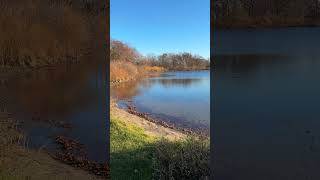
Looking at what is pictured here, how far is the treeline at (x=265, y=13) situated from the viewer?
3110mm

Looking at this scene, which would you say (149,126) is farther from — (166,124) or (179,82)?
(179,82)

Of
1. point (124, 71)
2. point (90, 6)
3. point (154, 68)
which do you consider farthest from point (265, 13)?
point (90, 6)

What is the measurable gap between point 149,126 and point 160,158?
1026mm

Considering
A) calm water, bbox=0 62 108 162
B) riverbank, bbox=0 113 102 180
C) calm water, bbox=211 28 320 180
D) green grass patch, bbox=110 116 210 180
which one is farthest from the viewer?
calm water, bbox=211 28 320 180

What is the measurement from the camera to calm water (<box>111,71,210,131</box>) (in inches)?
128

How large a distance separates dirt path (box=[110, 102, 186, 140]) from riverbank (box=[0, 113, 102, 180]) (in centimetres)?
120

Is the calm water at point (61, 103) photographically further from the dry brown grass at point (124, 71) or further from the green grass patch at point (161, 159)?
the dry brown grass at point (124, 71)

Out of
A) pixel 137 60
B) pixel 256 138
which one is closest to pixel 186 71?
pixel 137 60

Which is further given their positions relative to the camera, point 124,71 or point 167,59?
point 124,71

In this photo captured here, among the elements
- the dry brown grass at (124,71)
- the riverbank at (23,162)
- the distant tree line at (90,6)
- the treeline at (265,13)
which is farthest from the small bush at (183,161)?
the distant tree line at (90,6)

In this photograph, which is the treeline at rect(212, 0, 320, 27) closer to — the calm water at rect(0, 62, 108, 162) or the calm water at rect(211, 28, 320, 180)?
the calm water at rect(211, 28, 320, 180)

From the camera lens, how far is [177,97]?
3459mm

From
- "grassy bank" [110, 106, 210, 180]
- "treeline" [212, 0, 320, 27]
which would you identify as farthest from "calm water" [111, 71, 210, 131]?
"treeline" [212, 0, 320, 27]

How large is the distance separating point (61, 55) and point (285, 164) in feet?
7.78
